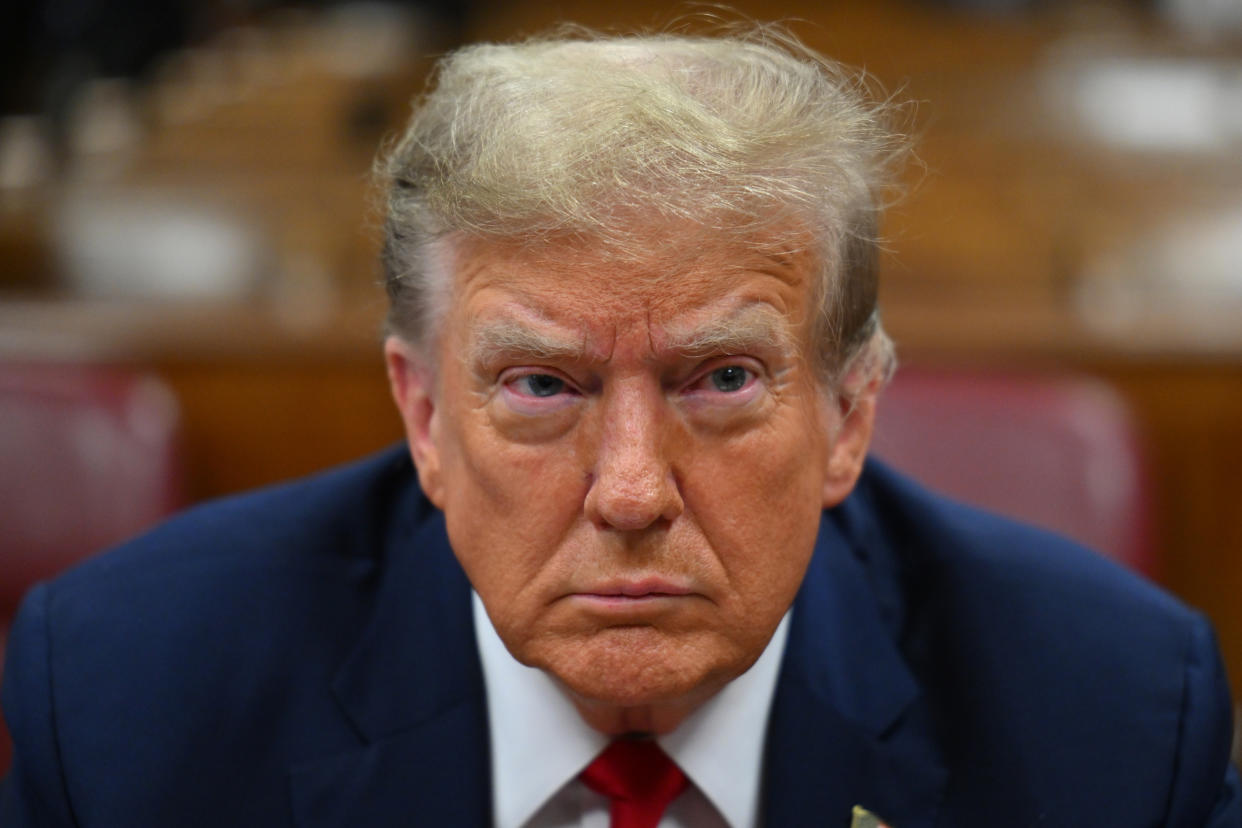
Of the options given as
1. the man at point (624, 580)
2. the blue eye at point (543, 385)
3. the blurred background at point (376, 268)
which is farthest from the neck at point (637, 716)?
the blurred background at point (376, 268)

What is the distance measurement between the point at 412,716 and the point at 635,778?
235 millimetres

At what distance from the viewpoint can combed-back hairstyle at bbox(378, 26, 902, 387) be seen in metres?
1.04

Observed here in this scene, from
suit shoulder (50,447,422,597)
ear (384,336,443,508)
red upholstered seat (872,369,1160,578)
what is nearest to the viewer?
ear (384,336,443,508)

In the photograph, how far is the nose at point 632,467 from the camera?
3.38ft

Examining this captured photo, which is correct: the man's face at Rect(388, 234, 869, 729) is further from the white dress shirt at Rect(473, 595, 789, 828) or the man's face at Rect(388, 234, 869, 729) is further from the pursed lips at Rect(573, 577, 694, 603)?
the white dress shirt at Rect(473, 595, 789, 828)

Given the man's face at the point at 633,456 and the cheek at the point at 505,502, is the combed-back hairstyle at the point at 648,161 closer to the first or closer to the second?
the man's face at the point at 633,456

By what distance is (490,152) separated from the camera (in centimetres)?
109

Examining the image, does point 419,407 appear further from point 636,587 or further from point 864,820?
point 864,820

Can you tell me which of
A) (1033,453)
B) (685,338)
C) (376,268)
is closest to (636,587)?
(685,338)

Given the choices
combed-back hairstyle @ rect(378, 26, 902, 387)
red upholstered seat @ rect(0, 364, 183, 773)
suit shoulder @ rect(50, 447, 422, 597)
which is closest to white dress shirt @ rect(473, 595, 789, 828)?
suit shoulder @ rect(50, 447, 422, 597)

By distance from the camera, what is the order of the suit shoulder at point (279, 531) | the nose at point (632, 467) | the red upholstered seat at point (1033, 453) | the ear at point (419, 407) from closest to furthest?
the nose at point (632, 467)
the ear at point (419, 407)
the suit shoulder at point (279, 531)
the red upholstered seat at point (1033, 453)

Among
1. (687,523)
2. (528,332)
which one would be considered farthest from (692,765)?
(528,332)

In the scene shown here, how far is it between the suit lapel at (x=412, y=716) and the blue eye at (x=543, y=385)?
0.36 meters

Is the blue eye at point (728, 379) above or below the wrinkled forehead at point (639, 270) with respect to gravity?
below
